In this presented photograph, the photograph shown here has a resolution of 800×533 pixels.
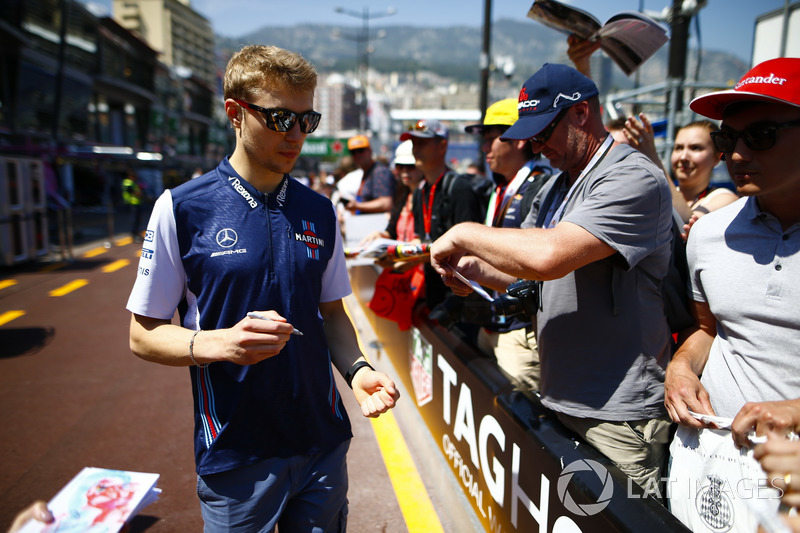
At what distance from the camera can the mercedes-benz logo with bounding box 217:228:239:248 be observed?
5.75 feet

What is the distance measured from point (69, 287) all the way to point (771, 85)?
11.5 metres

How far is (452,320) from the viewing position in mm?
3480

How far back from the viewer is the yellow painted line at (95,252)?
14.4 metres

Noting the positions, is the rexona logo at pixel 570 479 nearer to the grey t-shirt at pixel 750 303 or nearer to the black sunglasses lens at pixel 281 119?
the grey t-shirt at pixel 750 303

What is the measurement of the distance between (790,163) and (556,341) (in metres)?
0.99

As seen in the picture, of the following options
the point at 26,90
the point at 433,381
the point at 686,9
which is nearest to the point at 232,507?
the point at 433,381

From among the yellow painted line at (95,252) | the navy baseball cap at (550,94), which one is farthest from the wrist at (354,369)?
the yellow painted line at (95,252)

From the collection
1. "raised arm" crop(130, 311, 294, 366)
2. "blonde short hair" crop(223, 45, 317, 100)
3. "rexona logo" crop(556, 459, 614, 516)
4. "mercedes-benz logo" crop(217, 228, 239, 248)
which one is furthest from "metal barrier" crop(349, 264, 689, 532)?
"blonde short hair" crop(223, 45, 317, 100)

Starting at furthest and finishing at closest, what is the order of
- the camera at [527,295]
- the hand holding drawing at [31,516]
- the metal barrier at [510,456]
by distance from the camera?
1. the camera at [527,295]
2. the metal barrier at [510,456]
3. the hand holding drawing at [31,516]

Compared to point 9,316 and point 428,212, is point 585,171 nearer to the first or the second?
point 428,212

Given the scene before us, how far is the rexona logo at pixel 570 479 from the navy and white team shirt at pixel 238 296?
0.84m

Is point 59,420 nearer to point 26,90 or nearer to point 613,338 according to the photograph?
point 613,338

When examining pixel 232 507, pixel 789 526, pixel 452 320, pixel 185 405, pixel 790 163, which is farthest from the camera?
pixel 185 405

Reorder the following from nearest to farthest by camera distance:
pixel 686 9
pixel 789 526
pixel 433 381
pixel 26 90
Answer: pixel 789 526 < pixel 433 381 < pixel 686 9 < pixel 26 90
